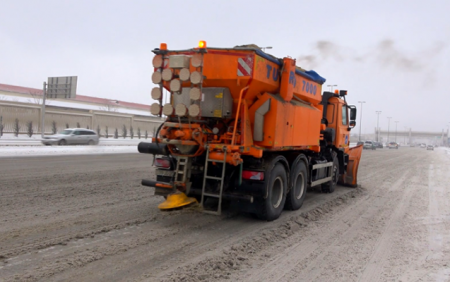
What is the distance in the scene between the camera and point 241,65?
6.38 metres

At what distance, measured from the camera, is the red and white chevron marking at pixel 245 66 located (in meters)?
6.31

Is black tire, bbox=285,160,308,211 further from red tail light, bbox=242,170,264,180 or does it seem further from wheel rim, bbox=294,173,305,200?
red tail light, bbox=242,170,264,180

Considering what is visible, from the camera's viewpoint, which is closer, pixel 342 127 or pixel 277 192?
pixel 277 192

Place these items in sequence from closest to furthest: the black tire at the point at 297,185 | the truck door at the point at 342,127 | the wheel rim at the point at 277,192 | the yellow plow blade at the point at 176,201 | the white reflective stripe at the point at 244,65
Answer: the white reflective stripe at the point at 244,65 → the yellow plow blade at the point at 176,201 → the wheel rim at the point at 277,192 → the black tire at the point at 297,185 → the truck door at the point at 342,127

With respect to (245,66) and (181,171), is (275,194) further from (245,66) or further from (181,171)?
(245,66)

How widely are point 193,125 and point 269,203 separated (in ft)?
6.63

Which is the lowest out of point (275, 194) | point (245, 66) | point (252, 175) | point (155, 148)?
point (275, 194)

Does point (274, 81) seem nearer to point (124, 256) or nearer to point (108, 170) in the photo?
point (124, 256)

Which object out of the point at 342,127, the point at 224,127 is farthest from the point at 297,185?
the point at 342,127

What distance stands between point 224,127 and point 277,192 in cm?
170

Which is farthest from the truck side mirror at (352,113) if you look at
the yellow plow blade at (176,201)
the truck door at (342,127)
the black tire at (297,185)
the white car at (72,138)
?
the white car at (72,138)

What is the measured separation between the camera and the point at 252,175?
6559mm

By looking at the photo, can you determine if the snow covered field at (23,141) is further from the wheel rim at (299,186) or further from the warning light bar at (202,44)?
the warning light bar at (202,44)

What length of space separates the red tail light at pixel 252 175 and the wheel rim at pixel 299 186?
189 centimetres
